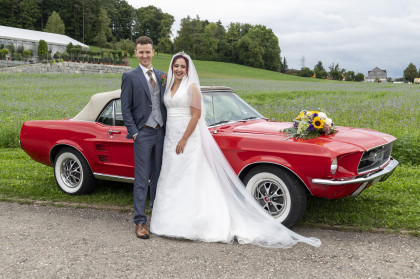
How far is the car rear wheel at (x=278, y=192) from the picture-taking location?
447cm

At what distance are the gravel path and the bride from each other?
0.23 m

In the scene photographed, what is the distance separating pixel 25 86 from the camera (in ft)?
97.0

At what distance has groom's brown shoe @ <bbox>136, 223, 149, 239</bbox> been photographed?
4535mm

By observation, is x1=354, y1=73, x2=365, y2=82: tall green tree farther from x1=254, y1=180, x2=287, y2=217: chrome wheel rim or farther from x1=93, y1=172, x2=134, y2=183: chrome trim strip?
x1=254, y1=180, x2=287, y2=217: chrome wheel rim

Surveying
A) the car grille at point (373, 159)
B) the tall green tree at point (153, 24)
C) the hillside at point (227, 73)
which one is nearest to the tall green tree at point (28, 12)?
the tall green tree at point (153, 24)

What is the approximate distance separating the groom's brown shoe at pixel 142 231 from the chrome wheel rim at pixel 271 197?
4.30 feet

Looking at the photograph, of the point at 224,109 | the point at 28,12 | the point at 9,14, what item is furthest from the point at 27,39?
the point at 224,109

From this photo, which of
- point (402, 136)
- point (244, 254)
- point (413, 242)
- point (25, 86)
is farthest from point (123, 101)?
point (25, 86)

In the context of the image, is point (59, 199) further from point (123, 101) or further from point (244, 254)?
point (244, 254)

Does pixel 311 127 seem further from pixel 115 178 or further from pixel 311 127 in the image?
pixel 115 178

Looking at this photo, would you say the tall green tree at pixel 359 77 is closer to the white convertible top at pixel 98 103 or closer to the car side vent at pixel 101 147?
the white convertible top at pixel 98 103

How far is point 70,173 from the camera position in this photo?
633cm

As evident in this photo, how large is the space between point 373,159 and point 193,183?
208cm

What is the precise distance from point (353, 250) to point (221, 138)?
190cm
